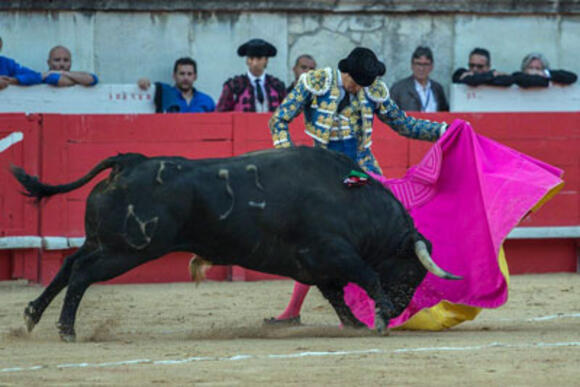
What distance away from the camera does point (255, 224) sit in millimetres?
5383

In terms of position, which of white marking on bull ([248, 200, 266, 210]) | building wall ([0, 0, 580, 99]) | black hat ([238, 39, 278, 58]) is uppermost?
building wall ([0, 0, 580, 99])

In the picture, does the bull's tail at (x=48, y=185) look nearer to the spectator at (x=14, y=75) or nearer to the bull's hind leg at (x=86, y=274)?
the bull's hind leg at (x=86, y=274)

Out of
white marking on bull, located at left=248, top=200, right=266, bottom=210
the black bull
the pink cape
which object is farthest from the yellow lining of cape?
white marking on bull, located at left=248, top=200, right=266, bottom=210

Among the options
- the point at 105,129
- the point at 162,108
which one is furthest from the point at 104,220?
the point at 162,108

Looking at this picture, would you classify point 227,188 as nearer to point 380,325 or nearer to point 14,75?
point 380,325

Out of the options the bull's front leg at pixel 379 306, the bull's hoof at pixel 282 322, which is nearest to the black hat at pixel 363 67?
the bull's front leg at pixel 379 306

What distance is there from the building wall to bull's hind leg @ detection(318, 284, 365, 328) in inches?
176

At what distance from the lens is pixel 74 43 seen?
9875 millimetres

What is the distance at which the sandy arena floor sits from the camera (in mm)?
4266

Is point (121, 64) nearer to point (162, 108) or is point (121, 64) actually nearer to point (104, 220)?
point (162, 108)

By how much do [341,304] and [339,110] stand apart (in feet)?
2.89

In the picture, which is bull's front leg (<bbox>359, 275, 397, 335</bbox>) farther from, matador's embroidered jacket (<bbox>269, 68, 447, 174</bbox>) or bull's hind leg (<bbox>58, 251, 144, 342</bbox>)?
bull's hind leg (<bbox>58, 251, 144, 342</bbox>)

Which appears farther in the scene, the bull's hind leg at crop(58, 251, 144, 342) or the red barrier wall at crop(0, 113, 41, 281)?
the red barrier wall at crop(0, 113, 41, 281)

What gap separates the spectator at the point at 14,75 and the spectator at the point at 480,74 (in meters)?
3.07
